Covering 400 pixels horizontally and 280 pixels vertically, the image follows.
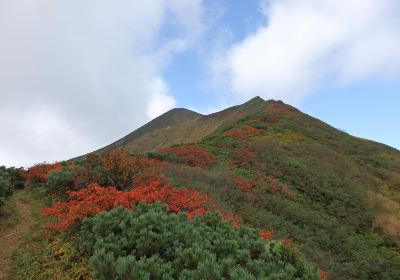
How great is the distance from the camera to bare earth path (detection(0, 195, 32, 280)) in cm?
1121

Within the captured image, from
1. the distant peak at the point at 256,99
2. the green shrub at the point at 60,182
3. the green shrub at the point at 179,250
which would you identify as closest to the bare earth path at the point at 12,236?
the green shrub at the point at 60,182

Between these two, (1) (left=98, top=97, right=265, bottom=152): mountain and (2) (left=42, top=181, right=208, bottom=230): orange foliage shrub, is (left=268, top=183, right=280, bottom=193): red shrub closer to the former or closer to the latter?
(2) (left=42, top=181, right=208, bottom=230): orange foliage shrub

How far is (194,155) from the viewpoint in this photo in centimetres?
3078

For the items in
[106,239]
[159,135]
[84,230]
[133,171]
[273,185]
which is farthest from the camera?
[159,135]

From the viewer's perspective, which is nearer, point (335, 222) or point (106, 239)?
point (106, 239)

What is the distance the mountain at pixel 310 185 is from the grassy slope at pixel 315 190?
6 centimetres

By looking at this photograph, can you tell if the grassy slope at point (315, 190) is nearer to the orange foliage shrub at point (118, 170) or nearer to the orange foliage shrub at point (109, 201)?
the orange foliage shrub at point (118, 170)

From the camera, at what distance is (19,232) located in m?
14.0

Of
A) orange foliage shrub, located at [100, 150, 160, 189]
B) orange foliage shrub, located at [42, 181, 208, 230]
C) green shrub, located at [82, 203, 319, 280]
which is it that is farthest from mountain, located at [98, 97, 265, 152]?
green shrub, located at [82, 203, 319, 280]

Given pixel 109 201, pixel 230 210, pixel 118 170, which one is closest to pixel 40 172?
pixel 118 170

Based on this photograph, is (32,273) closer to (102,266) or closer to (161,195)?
(102,266)

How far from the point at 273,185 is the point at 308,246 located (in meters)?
7.34

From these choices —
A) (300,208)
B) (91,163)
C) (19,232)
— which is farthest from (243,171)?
(19,232)

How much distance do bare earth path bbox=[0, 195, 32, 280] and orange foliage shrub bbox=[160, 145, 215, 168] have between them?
13344mm
